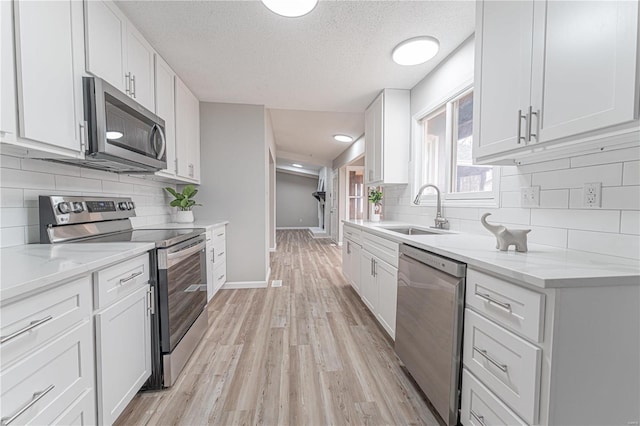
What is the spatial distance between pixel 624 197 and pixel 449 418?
1240mm

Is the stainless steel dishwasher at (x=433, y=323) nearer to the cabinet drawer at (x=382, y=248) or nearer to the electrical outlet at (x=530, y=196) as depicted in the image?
the cabinet drawer at (x=382, y=248)

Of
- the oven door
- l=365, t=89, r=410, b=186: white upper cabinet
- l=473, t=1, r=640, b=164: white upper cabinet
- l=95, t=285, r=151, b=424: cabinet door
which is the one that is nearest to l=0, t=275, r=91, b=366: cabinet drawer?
l=95, t=285, r=151, b=424: cabinet door

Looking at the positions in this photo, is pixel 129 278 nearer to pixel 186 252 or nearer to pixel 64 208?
pixel 186 252

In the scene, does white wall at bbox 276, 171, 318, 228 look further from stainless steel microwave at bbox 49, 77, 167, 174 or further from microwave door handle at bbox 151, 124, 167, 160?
stainless steel microwave at bbox 49, 77, 167, 174

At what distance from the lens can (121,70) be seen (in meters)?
1.75

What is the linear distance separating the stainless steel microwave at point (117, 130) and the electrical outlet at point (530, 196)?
7.98 ft

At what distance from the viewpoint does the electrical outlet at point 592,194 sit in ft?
3.86

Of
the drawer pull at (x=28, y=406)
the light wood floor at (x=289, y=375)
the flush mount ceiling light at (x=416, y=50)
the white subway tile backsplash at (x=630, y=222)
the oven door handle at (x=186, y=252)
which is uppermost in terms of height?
the flush mount ceiling light at (x=416, y=50)

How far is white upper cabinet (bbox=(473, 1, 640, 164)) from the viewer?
0.88 m

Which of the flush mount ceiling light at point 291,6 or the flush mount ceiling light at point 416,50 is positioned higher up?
the flush mount ceiling light at point 416,50

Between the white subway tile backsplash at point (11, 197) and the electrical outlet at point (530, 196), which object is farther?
the electrical outlet at point (530, 196)

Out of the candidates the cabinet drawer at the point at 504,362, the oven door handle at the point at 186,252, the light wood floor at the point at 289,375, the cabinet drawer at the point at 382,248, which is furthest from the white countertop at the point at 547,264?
the oven door handle at the point at 186,252

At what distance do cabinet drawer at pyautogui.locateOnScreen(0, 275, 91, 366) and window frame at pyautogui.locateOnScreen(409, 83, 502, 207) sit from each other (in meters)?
2.29

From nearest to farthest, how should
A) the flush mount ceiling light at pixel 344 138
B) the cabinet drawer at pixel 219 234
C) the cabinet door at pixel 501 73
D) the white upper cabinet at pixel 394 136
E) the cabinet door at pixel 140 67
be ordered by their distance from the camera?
the cabinet door at pixel 501 73
the cabinet door at pixel 140 67
the cabinet drawer at pixel 219 234
the white upper cabinet at pixel 394 136
the flush mount ceiling light at pixel 344 138
